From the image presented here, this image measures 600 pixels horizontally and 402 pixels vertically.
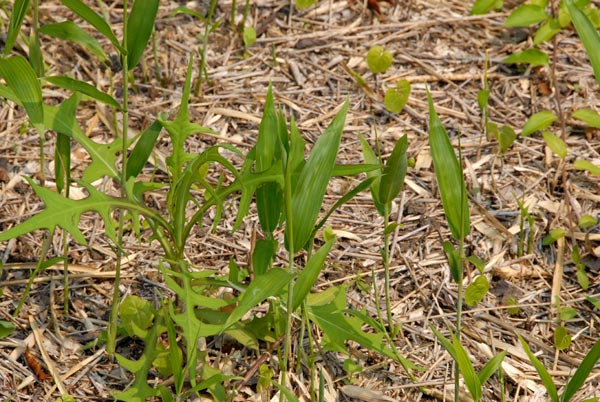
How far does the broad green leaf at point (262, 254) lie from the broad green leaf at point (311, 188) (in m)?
0.10

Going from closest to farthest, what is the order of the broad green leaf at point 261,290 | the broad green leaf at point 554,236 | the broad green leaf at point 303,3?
1. the broad green leaf at point 261,290
2. the broad green leaf at point 554,236
3. the broad green leaf at point 303,3

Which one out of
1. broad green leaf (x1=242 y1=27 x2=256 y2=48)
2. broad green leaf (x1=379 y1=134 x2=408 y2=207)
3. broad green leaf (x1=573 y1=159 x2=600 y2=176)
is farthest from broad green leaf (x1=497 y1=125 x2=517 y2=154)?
broad green leaf (x1=242 y1=27 x2=256 y2=48)

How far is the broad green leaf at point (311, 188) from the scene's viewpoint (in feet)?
5.35

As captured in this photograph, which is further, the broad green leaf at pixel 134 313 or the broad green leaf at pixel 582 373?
the broad green leaf at pixel 134 313

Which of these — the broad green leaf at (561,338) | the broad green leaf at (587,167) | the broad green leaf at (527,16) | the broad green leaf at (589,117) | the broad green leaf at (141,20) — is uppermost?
the broad green leaf at (141,20)

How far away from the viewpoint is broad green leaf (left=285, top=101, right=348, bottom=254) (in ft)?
5.35

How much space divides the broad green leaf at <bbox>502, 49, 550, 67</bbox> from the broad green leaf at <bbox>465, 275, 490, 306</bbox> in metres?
0.88

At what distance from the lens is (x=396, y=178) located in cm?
183

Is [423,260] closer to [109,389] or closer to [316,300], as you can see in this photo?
[316,300]

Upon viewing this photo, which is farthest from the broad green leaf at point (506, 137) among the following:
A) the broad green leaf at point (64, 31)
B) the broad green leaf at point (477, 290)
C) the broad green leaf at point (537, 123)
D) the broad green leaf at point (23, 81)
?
the broad green leaf at point (23, 81)

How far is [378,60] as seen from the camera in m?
2.57

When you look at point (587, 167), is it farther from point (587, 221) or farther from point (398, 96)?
point (398, 96)

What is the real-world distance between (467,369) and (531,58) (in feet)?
4.10

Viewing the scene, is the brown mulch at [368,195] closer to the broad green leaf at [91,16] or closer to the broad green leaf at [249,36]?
the broad green leaf at [249,36]
